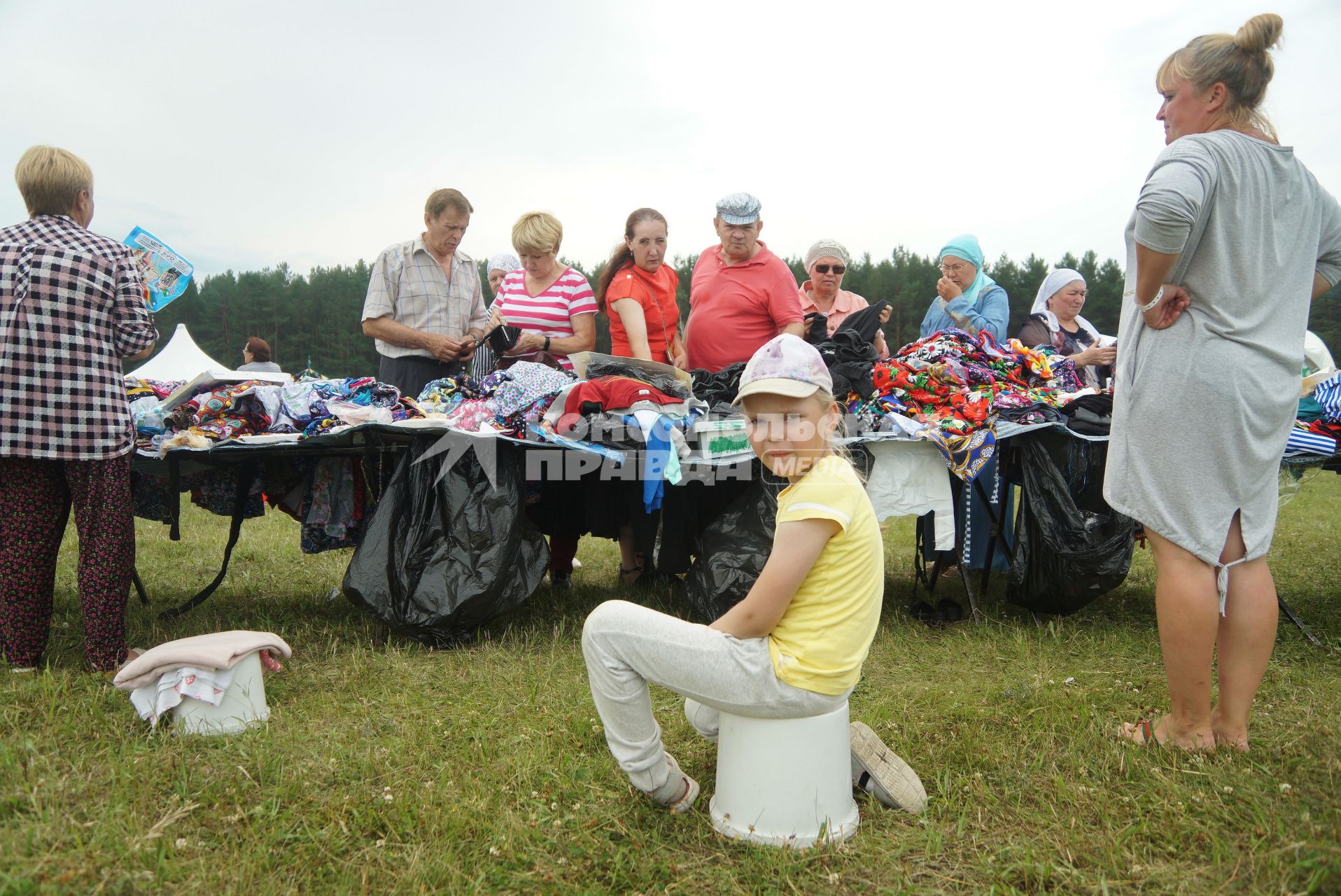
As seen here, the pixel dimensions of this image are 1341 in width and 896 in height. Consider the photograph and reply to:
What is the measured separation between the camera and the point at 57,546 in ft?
9.07

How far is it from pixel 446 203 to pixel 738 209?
1.36m

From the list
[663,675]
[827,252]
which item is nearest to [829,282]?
[827,252]

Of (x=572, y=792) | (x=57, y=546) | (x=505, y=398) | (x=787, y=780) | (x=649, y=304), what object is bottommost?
(x=572, y=792)

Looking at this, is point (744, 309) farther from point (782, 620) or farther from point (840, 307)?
point (782, 620)

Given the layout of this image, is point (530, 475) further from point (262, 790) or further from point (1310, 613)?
point (1310, 613)

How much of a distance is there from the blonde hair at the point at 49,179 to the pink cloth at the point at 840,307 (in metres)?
3.01

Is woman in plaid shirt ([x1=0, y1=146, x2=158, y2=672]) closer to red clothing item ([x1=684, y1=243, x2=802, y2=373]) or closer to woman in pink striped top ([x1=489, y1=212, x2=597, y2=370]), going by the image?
woman in pink striped top ([x1=489, y1=212, x2=597, y2=370])

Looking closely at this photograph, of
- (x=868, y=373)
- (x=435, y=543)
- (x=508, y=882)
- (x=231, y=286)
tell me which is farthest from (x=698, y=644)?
(x=231, y=286)

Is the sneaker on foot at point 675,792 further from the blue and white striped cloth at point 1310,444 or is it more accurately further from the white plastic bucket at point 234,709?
the blue and white striped cloth at point 1310,444

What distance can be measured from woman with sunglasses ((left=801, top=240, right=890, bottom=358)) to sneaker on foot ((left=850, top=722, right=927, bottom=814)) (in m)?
2.72

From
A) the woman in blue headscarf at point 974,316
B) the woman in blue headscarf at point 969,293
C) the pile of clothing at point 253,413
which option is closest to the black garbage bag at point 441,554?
the pile of clothing at point 253,413

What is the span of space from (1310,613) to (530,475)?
11.0 feet

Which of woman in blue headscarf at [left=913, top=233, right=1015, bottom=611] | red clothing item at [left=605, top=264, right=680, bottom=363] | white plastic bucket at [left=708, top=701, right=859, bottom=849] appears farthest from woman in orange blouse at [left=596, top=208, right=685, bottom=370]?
white plastic bucket at [left=708, top=701, right=859, bottom=849]

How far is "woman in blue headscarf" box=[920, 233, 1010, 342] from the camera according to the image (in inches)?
182
